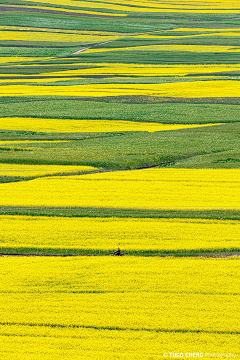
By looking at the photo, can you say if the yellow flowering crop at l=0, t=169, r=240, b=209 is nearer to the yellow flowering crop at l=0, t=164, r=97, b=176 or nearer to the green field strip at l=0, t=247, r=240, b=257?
the yellow flowering crop at l=0, t=164, r=97, b=176

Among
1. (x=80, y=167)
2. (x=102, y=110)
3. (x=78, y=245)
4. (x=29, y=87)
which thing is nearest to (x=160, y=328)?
(x=78, y=245)

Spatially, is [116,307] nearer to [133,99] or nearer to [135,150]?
[135,150]

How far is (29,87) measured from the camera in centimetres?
Answer: 6462

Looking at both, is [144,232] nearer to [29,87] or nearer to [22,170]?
[22,170]

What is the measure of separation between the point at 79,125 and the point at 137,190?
19.2 metres

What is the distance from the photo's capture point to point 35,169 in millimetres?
33781

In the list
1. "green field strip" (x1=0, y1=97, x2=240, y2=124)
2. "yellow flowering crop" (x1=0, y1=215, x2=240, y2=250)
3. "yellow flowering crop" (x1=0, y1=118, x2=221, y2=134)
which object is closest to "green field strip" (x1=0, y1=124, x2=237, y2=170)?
"yellow flowering crop" (x1=0, y1=118, x2=221, y2=134)

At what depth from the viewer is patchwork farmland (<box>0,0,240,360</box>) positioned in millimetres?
15906

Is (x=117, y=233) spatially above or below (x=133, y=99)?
below

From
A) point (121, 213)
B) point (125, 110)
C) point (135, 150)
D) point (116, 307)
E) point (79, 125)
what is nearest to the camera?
point (116, 307)

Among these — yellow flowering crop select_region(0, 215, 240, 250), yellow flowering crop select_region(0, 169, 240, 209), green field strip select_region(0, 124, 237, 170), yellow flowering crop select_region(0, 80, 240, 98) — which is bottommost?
yellow flowering crop select_region(0, 215, 240, 250)

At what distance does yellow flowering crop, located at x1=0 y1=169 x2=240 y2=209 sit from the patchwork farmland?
0.35ft

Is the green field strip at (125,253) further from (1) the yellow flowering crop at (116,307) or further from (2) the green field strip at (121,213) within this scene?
(2) the green field strip at (121,213)

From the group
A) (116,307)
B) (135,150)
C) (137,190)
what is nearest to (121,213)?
(137,190)
